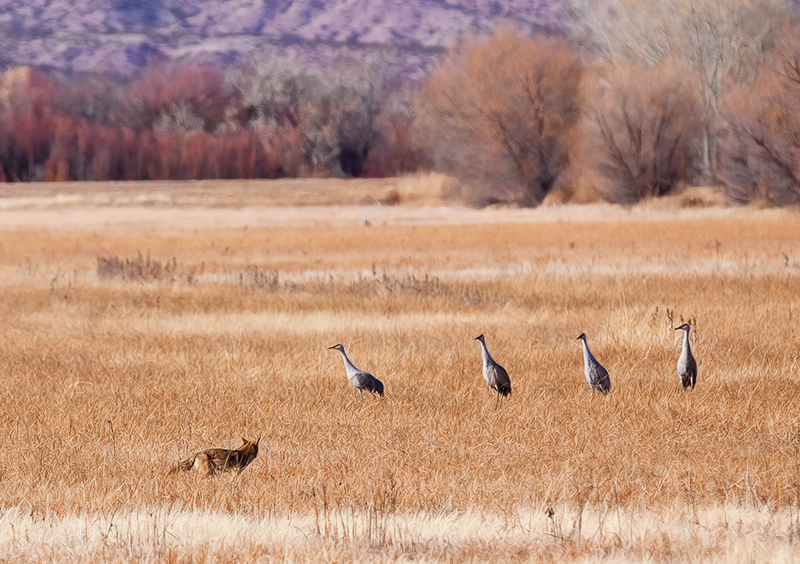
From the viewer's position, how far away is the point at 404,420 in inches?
319

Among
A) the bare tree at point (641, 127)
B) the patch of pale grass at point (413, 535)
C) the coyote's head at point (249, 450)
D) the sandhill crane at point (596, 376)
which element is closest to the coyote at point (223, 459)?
the coyote's head at point (249, 450)

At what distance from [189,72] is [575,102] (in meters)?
48.2

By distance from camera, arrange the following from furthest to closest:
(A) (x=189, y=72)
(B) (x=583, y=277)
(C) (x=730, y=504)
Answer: (A) (x=189, y=72), (B) (x=583, y=277), (C) (x=730, y=504)

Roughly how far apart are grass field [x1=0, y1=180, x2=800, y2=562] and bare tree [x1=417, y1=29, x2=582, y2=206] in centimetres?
3036

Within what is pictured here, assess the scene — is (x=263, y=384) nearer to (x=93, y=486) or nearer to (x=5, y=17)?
(x=93, y=486)

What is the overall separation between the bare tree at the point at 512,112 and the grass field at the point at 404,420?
3036 cm

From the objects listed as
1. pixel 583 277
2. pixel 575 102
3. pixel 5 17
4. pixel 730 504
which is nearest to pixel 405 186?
pixel 575 102

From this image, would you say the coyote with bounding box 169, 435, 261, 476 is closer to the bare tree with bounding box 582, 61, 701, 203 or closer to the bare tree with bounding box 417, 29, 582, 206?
the bare tree with bounding box 582, 61, 701, 203

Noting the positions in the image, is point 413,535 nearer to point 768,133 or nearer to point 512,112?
point 768,133

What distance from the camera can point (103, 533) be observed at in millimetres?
5355

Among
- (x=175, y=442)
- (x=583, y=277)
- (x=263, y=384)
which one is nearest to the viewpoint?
(x=175, y=442)

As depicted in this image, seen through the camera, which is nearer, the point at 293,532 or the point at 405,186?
the point at 293,532

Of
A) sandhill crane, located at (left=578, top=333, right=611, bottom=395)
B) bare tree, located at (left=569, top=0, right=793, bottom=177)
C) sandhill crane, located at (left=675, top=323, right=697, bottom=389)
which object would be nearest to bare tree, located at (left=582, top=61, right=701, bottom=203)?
bare tree, located at (left=569, top=0, right=793, bottom=177)

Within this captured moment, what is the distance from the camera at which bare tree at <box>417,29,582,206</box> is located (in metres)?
49.4
